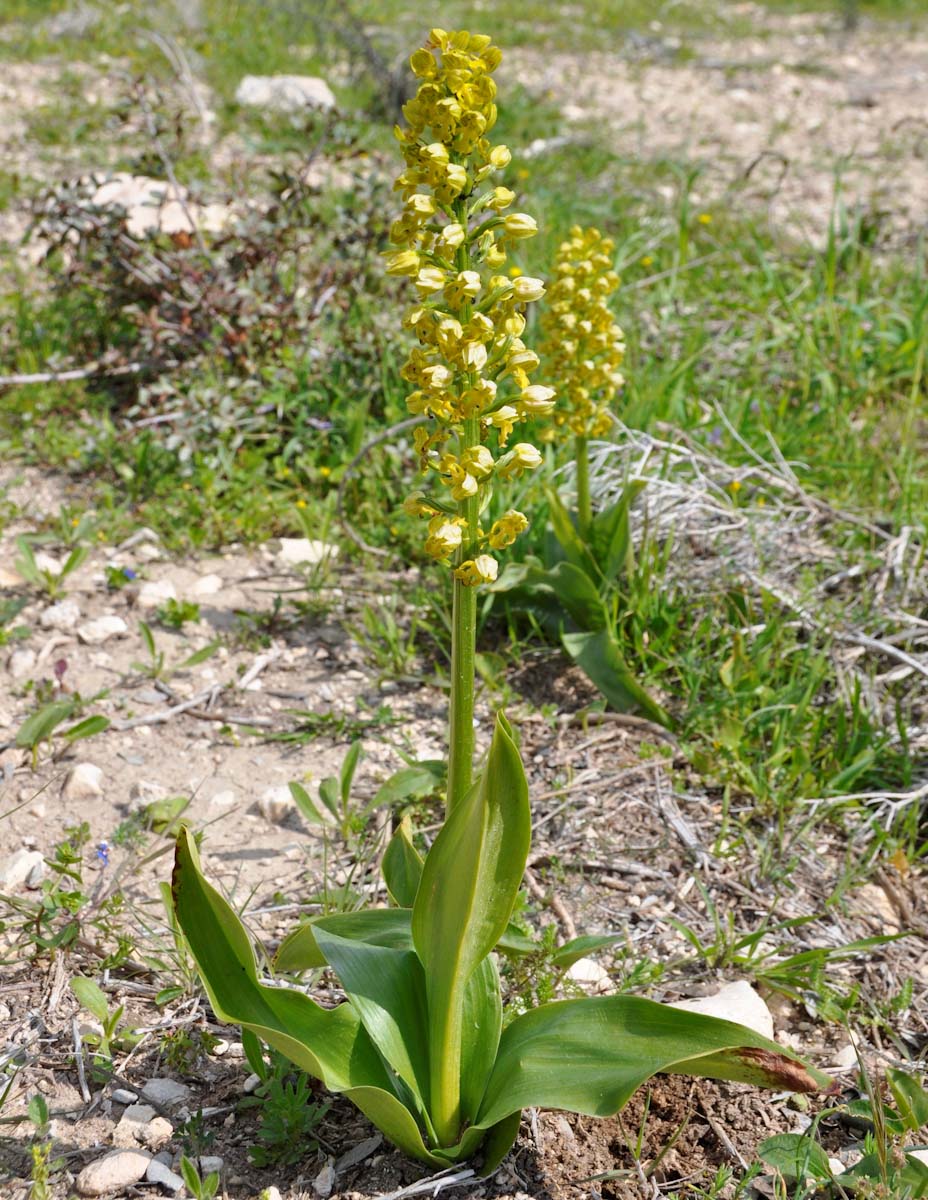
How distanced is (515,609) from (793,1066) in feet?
6.28

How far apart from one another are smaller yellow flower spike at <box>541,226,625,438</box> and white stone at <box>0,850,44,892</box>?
70.3 inches

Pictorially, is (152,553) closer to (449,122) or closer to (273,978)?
(273,978)

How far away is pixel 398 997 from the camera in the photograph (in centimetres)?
193

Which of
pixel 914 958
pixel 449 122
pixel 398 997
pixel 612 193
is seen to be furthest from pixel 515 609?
pixel 612 193

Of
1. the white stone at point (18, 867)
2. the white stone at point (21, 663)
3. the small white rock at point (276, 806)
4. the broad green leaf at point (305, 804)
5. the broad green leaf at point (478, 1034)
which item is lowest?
the small white rock at point (276, 806)

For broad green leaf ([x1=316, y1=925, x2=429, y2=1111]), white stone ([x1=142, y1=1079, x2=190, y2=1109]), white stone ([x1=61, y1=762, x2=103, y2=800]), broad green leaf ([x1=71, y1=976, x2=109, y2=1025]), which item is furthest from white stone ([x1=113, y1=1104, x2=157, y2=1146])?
white stone ([x1=61, y1=762, x2=103, y2=800])

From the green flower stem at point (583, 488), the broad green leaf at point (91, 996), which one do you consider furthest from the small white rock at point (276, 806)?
the green flower stem at point (583, 488)

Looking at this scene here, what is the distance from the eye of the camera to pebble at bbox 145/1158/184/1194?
6.32 ft

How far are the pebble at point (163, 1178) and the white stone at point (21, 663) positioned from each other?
5.81 feet

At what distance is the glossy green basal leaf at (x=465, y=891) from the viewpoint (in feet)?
5.48

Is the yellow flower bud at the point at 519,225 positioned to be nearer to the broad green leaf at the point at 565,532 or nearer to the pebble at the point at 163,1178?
the broad green leaf at the point at 565,532

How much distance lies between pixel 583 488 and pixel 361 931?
1.70m

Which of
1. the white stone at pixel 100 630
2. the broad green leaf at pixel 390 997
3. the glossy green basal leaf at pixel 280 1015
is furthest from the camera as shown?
the white stone at pixel 100 630

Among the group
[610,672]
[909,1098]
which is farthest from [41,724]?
[909,1098]
